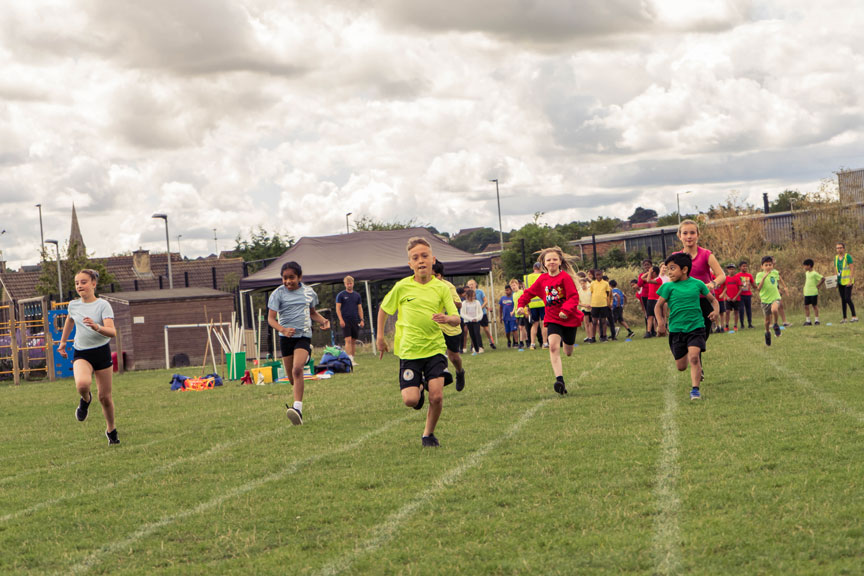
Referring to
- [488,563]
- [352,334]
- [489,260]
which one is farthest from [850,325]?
[488,563]

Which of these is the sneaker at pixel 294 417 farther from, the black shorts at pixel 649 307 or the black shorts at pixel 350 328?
the black shorts at pixel 649 307

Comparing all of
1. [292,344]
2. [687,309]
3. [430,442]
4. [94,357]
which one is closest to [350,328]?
[292,344]

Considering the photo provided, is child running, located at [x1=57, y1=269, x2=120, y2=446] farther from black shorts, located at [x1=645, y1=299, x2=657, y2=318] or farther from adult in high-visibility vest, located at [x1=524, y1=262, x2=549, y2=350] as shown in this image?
black shorts, located at [x1=645, y1=299, x2=657, y2=318]

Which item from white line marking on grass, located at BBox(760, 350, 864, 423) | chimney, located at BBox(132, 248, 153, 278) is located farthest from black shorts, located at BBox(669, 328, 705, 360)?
chimney, located at BBox(132, 248, 153, 278)

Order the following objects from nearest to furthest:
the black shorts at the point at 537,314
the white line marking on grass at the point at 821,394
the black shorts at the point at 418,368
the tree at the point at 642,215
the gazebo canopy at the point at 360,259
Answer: the black shorts at the point at 418,368 → the white line marking on grass at the point at 821,394 → the black shorts at the point at 537,314 → the gazebo canopy at the point at 360,259 → the tree at the point at 642,215

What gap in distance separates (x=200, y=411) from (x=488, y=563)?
31.9 ft

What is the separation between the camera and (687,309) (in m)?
10.6

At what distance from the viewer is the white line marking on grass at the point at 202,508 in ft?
17.1

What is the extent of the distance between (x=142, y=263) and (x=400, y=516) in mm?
89861

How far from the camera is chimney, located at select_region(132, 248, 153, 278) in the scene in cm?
8969

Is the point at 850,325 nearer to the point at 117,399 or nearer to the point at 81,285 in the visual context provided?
the point at 117,399

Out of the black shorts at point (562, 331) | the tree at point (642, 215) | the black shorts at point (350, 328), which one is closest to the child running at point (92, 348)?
the black shorts at point (562, 331)

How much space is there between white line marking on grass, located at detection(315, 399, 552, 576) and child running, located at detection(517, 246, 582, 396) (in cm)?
313

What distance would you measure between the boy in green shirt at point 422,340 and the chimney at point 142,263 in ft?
278
